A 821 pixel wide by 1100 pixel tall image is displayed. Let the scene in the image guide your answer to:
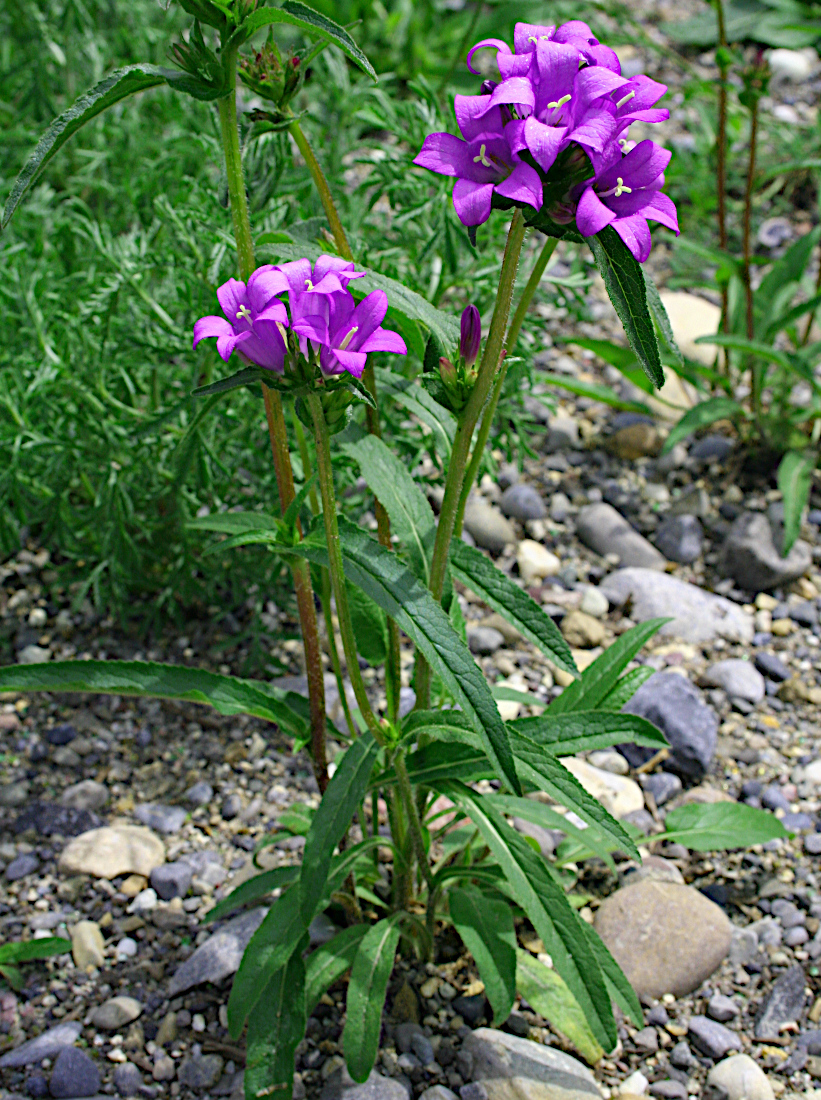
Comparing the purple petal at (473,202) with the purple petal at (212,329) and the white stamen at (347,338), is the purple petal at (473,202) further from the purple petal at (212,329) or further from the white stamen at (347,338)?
the purple petal at (212,329)

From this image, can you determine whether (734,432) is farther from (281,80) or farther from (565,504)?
(281,80)

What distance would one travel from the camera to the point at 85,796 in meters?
2.52

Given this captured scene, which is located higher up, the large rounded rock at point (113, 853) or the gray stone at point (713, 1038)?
the gray stone at point (713, 1038)

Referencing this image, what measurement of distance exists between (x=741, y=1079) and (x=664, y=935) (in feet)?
1.00

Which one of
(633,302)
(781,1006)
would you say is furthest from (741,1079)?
(633,302)

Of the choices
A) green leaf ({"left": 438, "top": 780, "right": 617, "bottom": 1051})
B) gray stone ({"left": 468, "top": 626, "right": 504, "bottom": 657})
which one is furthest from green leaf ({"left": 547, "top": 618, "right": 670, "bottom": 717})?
gray stone ({"left": 468, "top": 626, "right": 504, "bottom": 657})

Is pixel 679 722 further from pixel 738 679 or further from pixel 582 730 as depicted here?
pixel 582 730

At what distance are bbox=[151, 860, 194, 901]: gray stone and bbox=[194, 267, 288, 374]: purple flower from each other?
1380 millimetres

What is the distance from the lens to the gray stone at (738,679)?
2.83m

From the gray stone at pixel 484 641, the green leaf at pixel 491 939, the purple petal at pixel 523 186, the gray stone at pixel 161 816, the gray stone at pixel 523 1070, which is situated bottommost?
the gray stone at pixel 161 816

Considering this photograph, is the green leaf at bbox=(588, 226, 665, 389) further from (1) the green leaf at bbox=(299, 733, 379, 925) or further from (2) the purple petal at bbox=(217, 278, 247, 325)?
(1) the green leaf at bbox=(299, 733, 379, 925)

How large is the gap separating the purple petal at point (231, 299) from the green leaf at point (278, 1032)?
3.69 ft

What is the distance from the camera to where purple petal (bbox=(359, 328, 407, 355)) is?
4.43ft

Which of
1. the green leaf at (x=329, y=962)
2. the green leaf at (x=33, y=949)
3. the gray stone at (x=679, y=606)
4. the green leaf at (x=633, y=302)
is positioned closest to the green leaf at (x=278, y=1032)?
the green leaf at (x=329, y=962)
